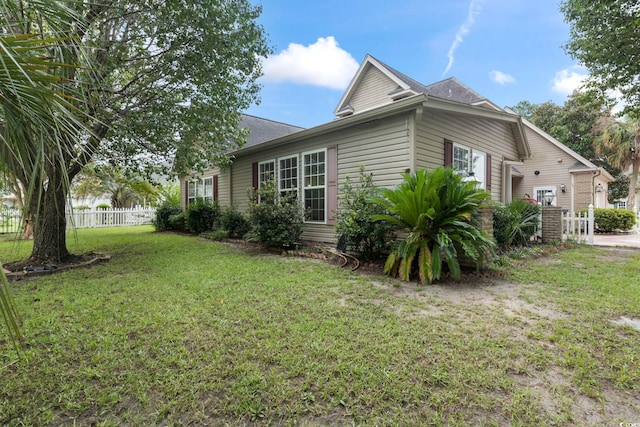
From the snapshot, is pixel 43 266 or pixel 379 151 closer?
pixel 43 266

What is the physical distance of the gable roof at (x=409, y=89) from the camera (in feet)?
34.8

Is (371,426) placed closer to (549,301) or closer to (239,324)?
(239,324)

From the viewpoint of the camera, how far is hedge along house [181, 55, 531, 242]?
5.79 metres

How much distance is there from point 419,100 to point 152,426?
5390 millimetres

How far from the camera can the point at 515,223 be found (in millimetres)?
6840

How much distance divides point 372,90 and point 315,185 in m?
6.21

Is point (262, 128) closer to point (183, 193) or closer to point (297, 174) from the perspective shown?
point (183, 193)

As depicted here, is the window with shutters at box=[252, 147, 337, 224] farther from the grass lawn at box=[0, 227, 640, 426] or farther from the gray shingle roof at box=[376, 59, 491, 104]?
the gray shingle roof at box=[376, 59, 491, 104]

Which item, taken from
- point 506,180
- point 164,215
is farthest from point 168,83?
point 506,180

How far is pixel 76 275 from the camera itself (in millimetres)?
4844

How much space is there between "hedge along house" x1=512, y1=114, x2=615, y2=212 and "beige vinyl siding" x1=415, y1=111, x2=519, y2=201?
5160 millimetres

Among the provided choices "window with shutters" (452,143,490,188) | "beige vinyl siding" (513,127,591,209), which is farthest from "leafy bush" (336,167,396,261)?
"beige vinyl siding" (513,127,591,209)

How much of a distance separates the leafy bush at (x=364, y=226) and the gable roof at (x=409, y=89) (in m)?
6.20

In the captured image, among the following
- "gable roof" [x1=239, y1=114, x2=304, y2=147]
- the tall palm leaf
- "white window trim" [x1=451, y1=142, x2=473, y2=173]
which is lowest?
the tall palm leaf
